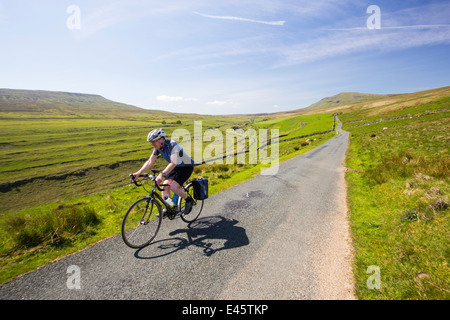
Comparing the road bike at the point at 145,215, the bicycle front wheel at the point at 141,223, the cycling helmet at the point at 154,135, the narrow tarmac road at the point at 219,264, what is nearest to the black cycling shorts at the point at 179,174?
the road bike at the point at 145,215

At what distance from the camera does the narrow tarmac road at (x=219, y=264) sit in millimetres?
3930

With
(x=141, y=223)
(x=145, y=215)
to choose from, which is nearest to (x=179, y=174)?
(x=145, y=215)

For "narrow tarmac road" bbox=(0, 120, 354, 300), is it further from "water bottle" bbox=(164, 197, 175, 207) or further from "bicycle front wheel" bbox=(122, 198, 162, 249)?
"water bottle" bbox=(164, 197, 175, 207)

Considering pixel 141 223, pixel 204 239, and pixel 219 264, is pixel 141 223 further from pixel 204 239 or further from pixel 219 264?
pixel 219 264

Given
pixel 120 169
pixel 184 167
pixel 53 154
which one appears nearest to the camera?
pixel 184 167

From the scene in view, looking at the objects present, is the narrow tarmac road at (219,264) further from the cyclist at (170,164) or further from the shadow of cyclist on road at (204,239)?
the cyclist at (170,164)

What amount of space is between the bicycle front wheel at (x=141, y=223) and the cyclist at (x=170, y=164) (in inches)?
21.8

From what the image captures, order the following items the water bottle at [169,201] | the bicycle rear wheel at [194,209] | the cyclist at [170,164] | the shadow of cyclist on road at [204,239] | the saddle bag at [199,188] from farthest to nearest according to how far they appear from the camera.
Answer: the saddle bag at [199,188] → the bicycle rear wheel at [194,209] → the water bottle at [169,201] → the cyclist at [170,164] → the shadow of cyclist on road at [204,239]
